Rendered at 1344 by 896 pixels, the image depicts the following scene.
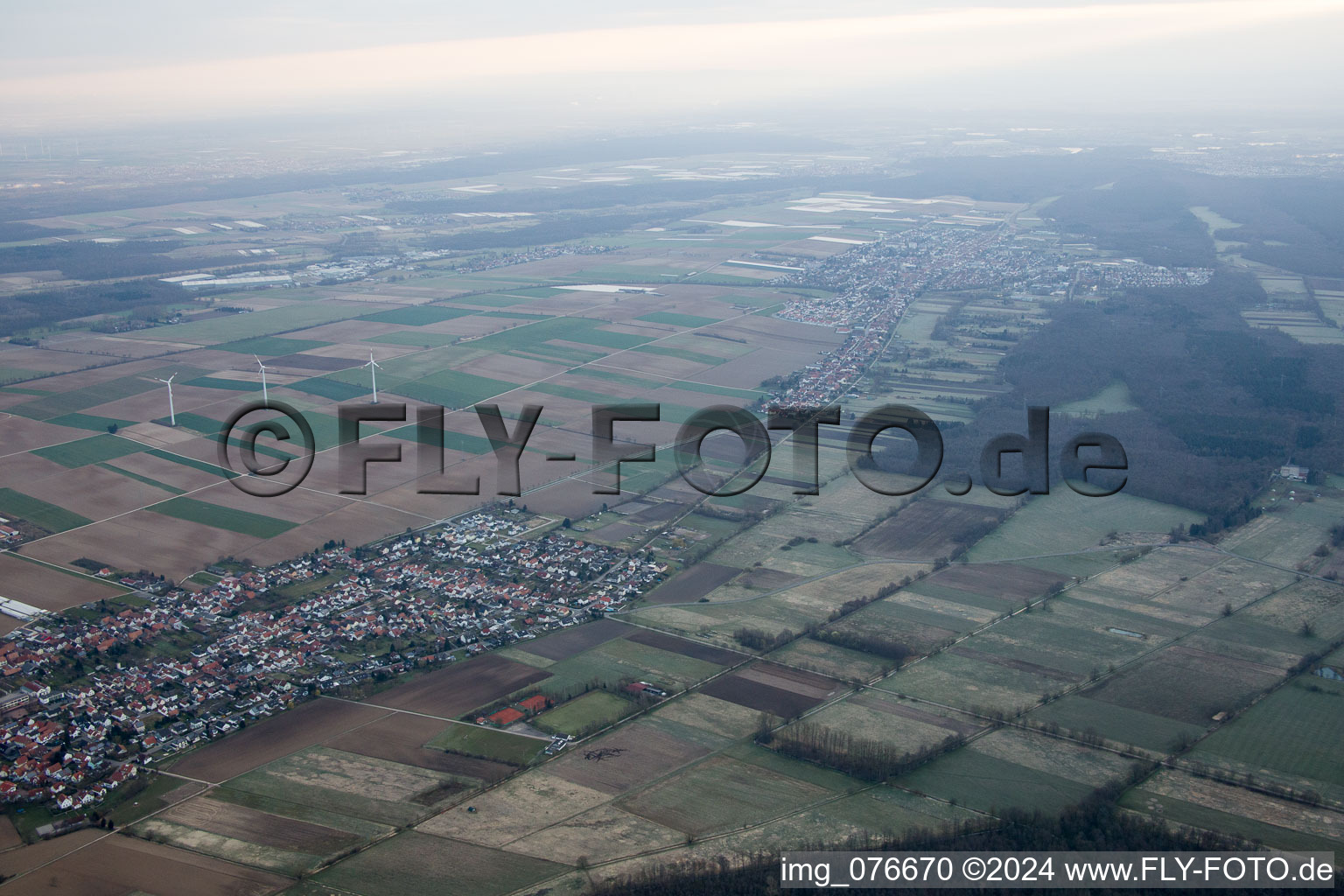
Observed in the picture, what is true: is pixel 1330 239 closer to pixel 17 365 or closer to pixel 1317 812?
pixel 1317 812

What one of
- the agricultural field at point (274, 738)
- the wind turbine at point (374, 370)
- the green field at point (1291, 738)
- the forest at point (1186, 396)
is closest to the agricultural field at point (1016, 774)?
the green field at point (1291, 738)

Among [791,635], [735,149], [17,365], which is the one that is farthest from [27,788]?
[735,149]

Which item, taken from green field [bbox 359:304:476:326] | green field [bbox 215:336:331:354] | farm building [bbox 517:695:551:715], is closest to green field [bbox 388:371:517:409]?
green field [bbox 215:336:331:354]

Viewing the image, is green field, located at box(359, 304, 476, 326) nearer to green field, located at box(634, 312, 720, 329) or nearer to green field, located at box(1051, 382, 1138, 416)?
green field, located at box(634, 312, 720, 329)

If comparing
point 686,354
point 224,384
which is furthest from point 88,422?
point 686,354

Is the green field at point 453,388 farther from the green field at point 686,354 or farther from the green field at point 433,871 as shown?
the green field at point 433,871

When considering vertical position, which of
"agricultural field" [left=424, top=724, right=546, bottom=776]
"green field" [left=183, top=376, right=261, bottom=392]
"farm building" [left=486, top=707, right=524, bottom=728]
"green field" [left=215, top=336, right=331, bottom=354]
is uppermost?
"green field" [left=215, top=336, right=331, bottom=354]

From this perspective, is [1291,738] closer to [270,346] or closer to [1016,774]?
[1016,774]
